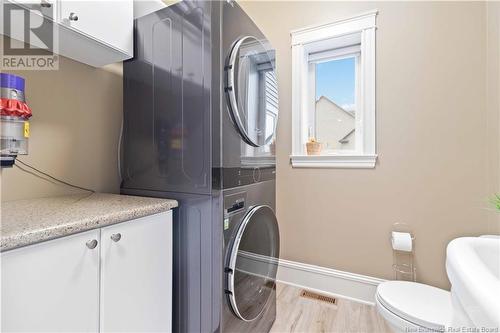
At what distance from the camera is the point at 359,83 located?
200cm

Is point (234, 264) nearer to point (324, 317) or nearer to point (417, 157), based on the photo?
point (324, 317)

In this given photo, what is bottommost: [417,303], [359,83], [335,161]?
[417,303]

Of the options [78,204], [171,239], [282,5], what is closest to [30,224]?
[78,204]

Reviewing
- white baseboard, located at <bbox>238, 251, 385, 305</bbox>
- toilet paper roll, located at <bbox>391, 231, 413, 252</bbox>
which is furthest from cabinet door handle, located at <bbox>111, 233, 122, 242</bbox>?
toilet paper roll, located at <bbox>391, 231, 413, 252</bbox>

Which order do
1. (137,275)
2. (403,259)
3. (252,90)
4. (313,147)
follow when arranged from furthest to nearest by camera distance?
1. (313,147)
2. (403,259)
3. (252,90)
4. (137,275)

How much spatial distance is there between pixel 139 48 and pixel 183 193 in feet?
2.63

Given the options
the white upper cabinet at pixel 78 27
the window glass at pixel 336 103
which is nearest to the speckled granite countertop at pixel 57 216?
the white upper cabinet at pixel 78 27

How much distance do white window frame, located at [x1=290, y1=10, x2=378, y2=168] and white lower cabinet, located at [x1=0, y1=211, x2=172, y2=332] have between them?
1391 mm

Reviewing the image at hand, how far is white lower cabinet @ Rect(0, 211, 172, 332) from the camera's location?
618mm

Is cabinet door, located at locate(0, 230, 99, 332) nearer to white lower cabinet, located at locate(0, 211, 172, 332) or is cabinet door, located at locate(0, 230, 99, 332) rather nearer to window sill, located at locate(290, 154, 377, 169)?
white lower cabinet, located at locate(0, 211, 172, 332)

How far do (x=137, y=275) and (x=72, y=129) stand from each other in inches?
34.9

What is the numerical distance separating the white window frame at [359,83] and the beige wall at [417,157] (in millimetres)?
61

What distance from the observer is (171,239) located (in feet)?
3.57

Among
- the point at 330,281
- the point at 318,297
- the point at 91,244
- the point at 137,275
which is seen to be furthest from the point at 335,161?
the point at 91,244
